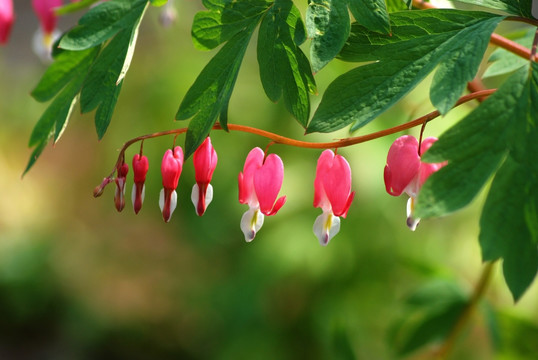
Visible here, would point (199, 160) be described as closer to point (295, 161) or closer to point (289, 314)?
point (295, 161)

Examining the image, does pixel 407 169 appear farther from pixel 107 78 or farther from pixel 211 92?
pixel 107 78

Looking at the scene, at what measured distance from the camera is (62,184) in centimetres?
401

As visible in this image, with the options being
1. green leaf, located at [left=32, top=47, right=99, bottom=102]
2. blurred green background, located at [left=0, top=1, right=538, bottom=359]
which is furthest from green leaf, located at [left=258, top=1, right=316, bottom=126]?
blurred green background, located at [left=0, top=1, right=538, bottom=359]

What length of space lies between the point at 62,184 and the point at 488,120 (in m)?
3.80

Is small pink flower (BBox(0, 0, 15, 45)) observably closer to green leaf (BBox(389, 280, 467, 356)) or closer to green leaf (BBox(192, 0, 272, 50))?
green leaf (BBox(192, 0, 272, 50))

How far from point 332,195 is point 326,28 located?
7.0 inches

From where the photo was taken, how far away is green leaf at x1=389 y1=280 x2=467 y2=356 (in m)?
1.30

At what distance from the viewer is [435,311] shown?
1.31 m

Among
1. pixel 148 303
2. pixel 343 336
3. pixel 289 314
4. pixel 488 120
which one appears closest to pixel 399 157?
pixel 488 120

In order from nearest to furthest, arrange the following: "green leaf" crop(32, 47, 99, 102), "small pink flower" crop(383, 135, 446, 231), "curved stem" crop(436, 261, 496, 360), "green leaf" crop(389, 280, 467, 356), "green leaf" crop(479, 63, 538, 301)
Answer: "green leaf" crop(479, 63, 538, 301) < "small pink flower" crop(383, 135, 446, 231) < "green leaf" crop(32, 47, 99, 102) < "curved stem" crop(436, 261, 496, 360) < "green leaf" crop(389, 280, 467, 356)

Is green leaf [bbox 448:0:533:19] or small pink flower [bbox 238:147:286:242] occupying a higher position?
green leaf [bbox 448:0:533:19]

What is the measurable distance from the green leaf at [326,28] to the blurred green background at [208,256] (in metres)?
0.81

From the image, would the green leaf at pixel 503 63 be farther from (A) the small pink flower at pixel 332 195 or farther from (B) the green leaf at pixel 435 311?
(B) the green leaf at pixel 435 311

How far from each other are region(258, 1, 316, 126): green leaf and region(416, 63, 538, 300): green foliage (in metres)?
0.14
